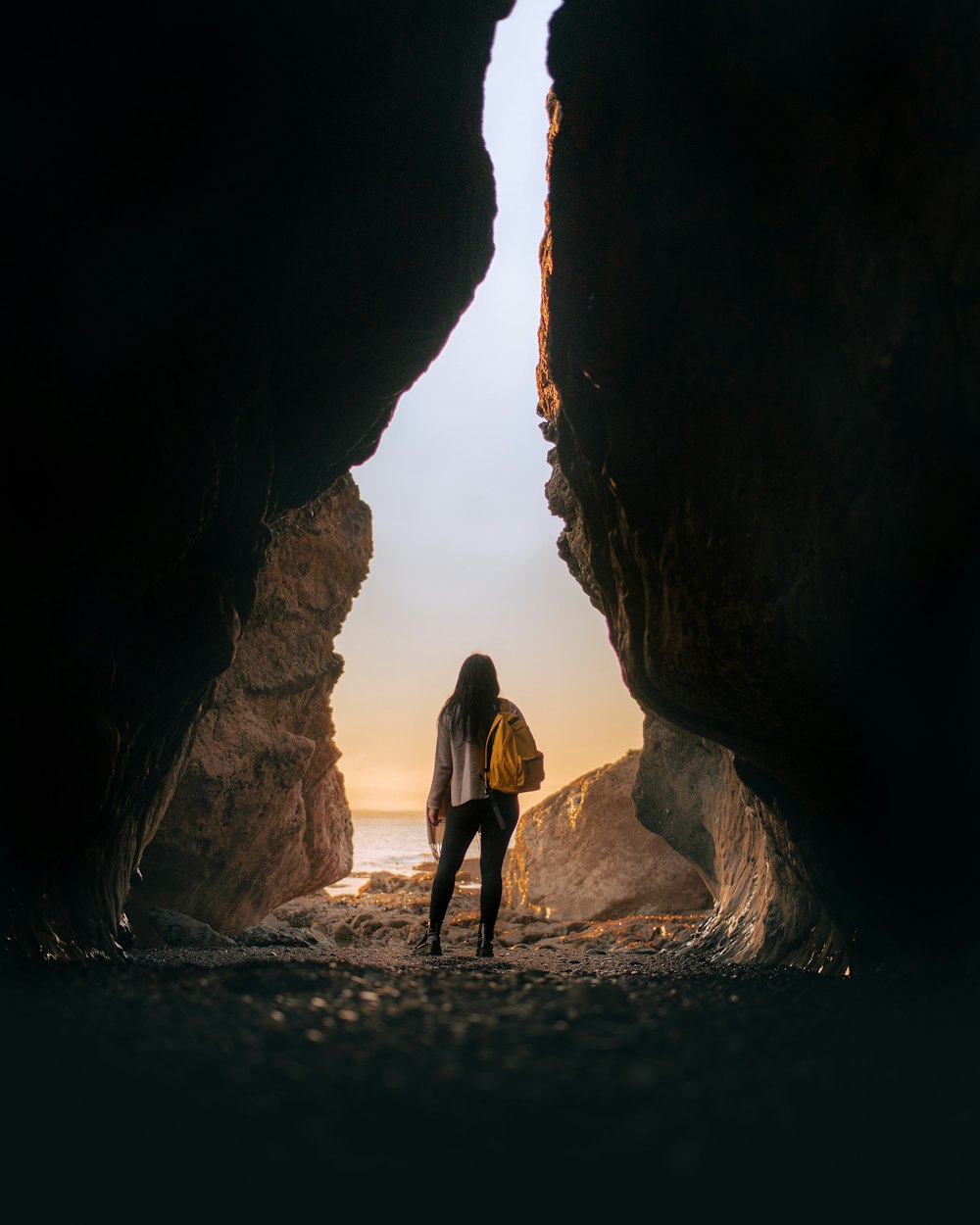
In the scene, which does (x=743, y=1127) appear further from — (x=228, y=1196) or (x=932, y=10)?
(x=932, y=10)

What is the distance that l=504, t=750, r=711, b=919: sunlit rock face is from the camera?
35.3 feet

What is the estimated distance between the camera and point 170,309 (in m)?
4.05

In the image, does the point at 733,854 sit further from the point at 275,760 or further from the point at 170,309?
the point at 170,309

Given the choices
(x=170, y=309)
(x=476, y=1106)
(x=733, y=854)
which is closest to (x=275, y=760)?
(x=170, y=309)

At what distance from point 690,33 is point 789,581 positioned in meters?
3.14

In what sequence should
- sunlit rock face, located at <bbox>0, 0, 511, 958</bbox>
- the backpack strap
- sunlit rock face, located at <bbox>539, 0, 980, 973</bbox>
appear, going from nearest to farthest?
1. sunlit rock face, located at <bbox>539, 0, 980, 973</bbox>
2. sunlit rock face, located at <bbox>0, 0, 511, 958</bbox>
3. the backpack strap

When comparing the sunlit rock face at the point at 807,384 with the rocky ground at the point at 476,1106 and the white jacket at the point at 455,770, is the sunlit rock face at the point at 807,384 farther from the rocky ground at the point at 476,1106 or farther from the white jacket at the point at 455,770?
the rocky ground at the point at 476,1106

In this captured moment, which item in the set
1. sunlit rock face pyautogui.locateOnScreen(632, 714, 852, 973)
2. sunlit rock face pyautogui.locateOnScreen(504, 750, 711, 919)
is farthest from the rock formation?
sunlit rock face pyautogui.locateOnScreen(504, 750, 711, 919)

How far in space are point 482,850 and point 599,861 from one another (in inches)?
264

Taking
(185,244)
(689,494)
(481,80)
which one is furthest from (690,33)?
(185,244)

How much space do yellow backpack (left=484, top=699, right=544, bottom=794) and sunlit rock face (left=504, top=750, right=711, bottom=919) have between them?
5696 mm

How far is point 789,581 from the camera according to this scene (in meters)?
4.04

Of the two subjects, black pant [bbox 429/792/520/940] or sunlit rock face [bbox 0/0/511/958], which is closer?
sunlit rock face [bbox 0/0/511/958]

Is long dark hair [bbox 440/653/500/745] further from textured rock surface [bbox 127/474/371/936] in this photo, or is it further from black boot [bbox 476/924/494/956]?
textured rock surface [bbox 127/474/371/936]
